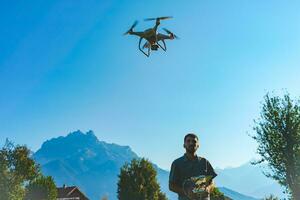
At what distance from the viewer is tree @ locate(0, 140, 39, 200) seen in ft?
226

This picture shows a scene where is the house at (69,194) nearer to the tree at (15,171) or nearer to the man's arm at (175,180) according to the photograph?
the tree at (15,171)

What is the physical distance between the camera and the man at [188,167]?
273 inches

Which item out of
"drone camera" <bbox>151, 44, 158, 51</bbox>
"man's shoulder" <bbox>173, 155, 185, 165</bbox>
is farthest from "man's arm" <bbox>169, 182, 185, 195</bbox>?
"drone camera" <bbox>151, 44, 158, 51</bbox>

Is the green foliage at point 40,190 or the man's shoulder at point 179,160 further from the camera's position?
the green foliage at point 40,190

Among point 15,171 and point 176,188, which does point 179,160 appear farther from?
point 15,171

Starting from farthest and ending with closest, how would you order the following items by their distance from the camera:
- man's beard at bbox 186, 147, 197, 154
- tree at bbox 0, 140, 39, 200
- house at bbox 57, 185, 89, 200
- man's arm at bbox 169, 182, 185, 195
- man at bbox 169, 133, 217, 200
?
1. house at bbox 57, 185, 89, 200
2. tree at bbox 0, 140, 39, 200
3. man's beard at bbox 186, 147, 197, 154
4. man at bbox 169, 133, 217, 200
5. man's arm at bbox 169, 182, 185, 195

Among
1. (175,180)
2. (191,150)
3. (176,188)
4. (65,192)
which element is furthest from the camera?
(65,192)

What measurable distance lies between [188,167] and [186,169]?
0.18 feet

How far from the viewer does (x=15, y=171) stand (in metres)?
72.7

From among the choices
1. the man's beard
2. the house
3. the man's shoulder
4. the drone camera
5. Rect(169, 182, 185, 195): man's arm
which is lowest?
Rect(169, 182, 185, 195): man's arm

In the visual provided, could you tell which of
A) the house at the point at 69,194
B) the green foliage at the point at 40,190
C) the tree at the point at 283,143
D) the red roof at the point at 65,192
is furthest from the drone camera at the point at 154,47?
the red roof at the point at 65,192

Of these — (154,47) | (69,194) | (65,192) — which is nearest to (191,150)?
(154,47)

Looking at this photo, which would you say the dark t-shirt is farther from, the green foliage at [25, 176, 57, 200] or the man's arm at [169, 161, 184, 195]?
the green foliage at [25, 176, 57, 200]

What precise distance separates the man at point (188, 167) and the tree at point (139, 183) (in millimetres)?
63832
